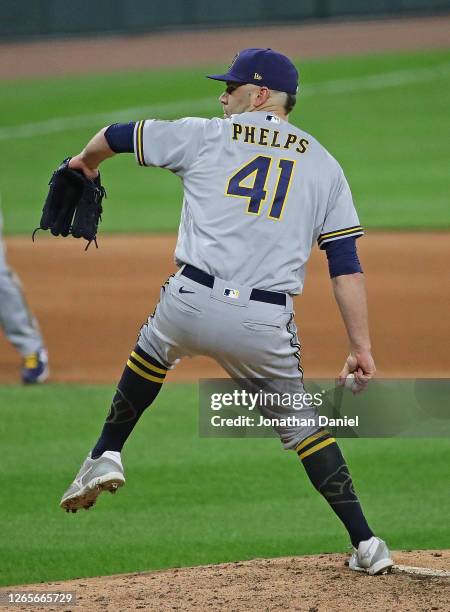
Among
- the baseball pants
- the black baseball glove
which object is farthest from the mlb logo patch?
the black baseball glove

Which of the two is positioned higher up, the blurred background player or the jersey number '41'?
the jersey number '41'

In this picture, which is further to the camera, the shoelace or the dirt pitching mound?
the shoelace

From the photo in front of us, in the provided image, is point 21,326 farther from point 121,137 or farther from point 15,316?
point 121,137

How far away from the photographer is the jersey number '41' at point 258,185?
4.48 m

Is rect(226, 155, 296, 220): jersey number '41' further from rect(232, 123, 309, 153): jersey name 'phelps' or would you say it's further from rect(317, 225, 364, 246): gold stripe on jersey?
rect(317, 225, 364, 246): gold stripe on jersey

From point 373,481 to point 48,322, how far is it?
4797 millimetres

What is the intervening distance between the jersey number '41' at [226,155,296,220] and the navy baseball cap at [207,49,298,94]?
326 millimetres

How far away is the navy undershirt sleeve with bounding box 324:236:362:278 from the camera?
4.62 meters

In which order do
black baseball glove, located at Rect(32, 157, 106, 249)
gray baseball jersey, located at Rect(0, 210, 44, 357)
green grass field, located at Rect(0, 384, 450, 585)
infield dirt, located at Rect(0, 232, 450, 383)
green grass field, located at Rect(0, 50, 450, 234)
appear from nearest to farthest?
black baseball glove, located at Rect(32, 157, 106, 249)
green grass field, located at Rect(0, 384, 450, 585)
gray baseball jersey, located at Rect(0, 210, 44, 357)
infield dirt, located at Rect(0, 232, 450, 383)
green grass field, located at Rect(0, 50, 450, 234)

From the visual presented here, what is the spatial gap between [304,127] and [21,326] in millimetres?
14092

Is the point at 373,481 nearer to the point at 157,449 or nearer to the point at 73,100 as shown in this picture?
the point at 157,449

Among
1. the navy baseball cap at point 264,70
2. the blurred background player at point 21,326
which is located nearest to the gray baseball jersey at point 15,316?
the blurred background player at point 21,326

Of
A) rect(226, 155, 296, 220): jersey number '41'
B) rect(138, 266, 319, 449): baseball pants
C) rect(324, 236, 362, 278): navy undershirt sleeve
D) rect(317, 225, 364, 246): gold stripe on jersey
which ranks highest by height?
rect(226, 155, 296, 220): jersey number '41'

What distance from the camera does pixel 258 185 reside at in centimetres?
448
